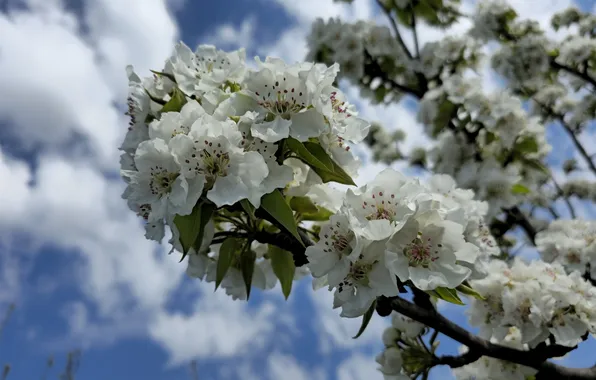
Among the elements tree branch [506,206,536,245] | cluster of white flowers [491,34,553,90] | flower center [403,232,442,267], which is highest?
cluster of white flowers [491,34,553,90]

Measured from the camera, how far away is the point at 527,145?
3.10 m

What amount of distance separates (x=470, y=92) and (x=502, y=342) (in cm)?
181

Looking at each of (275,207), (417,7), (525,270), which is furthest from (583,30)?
(275,207)

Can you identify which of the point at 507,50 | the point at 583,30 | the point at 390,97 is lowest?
the point at 390,97

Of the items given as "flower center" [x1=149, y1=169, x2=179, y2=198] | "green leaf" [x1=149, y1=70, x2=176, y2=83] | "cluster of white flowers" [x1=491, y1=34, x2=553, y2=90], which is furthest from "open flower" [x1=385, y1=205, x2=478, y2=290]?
"cluster of white flowers" [x1=491, y1=34, x2=553, y2=90]

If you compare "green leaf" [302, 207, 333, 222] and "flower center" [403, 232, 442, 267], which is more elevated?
"green leaf" [302, 207, 333, 222]

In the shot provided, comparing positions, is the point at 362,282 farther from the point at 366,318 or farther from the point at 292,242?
the point at 292,242

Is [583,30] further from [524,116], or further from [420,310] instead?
[420,310]

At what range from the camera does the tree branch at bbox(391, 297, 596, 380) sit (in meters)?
1.40

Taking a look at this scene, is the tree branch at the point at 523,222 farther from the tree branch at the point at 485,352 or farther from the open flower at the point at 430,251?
the open flower at the point at 430,251

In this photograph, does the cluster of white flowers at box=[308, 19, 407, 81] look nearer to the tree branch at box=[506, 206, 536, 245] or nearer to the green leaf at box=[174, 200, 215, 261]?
the tree branch at box=[506, 206, 536, 245]

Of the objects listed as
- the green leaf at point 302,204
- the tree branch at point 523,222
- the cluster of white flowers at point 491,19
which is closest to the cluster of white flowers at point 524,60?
the cluster of white flowers at point 491,19

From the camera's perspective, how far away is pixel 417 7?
3889 mm

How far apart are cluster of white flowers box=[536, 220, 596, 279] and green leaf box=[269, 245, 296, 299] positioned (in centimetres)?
130
